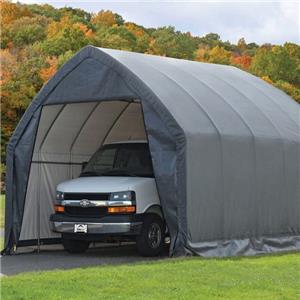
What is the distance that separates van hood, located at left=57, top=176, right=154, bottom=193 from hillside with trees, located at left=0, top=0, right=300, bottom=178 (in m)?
36.2

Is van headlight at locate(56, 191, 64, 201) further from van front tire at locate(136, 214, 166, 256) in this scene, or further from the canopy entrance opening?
van front tire at locate(136, 214, 166, 256)

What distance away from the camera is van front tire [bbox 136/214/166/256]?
40.7 feet

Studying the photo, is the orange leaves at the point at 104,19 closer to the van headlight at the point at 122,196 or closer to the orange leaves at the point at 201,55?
the orange leaves at the point at 201,55

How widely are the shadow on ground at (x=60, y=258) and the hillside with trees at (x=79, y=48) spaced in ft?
115

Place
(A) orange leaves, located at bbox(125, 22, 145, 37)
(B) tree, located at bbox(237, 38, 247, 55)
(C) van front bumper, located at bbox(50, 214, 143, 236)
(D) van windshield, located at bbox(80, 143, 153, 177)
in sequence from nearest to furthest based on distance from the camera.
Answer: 1. (C) van front bumper, located at bbox(50, 214, 143, 236)
2. (D) van windshield, located at bbox(80, 143, 153, 177)
3. (A) orange leaves, located at bbox(125, 22, 145, 37)
4. (B) tree, located at bbox(237, 38, 247, 55)

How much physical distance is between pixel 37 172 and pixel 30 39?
51.8 metres

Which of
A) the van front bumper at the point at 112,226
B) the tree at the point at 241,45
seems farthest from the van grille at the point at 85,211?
the tree at the point at 241,45

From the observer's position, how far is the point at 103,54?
42.6ft

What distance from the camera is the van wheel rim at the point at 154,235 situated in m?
12.6

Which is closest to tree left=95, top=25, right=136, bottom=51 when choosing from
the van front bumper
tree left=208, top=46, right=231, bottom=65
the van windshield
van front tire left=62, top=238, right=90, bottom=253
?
tree left=208, top=46, right=231, bottom=65

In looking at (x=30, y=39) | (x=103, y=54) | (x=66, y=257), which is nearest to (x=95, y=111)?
(x=103, y=54)

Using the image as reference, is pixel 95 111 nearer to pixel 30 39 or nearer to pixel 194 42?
pixel 194 42

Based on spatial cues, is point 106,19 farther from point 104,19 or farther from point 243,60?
point 243,60

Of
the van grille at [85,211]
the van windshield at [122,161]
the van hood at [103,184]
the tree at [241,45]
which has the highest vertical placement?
the tree at [241,45]
